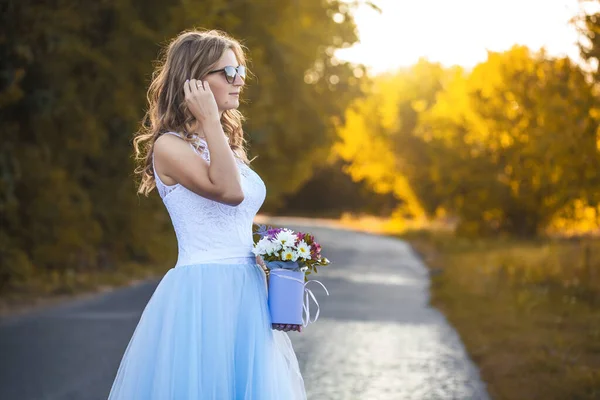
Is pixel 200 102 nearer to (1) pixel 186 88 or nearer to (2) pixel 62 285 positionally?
(1) pixel 186 88

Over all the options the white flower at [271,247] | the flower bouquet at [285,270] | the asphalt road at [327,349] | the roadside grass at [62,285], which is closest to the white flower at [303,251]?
the flower bouquet at [285,270]

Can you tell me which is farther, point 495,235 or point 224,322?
point 495,235

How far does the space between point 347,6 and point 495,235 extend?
11656 mm

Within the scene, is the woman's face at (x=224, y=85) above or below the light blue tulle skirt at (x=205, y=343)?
above

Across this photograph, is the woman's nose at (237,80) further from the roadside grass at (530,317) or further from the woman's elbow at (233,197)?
the roadside grass at (530,317)

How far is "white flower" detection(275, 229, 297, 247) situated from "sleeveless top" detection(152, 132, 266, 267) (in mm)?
129

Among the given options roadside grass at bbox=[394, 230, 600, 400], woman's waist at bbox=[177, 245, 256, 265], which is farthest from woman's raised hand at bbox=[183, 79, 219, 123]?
roadside grass at bbox=[394, 230, 600, 400]

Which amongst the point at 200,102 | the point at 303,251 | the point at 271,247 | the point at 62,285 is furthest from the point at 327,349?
the point at 200,102

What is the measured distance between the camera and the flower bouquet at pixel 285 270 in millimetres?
4566

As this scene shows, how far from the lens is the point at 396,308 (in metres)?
16.3

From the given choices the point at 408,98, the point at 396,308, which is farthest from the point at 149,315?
the point at 408,98

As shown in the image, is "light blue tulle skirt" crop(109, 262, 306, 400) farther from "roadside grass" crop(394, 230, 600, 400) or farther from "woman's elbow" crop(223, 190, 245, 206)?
"roadside grass" crop(394, 230, 600, 400)

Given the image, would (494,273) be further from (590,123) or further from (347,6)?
(347,6)

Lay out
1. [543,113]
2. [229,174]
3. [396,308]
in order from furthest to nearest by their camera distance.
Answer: [396,308]
[543,113]
[229,174]
